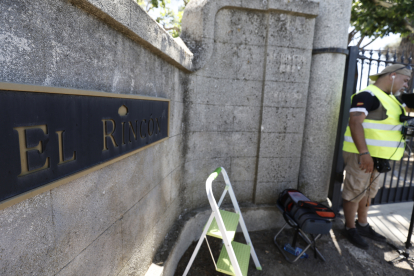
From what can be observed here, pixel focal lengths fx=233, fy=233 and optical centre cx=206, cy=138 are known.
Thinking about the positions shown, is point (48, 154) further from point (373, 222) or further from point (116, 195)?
point (373, 222)

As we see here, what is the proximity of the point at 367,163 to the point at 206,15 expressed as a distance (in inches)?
110

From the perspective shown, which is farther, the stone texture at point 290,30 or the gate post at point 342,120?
the gate post at point 342,120

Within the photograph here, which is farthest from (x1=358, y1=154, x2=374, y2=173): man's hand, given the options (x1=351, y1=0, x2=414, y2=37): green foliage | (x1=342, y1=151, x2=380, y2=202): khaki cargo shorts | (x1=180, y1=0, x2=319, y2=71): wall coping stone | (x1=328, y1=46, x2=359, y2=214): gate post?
(x1=351, y1=0, x2=414, y2=37): green foliage

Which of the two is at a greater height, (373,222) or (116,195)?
(116,195)

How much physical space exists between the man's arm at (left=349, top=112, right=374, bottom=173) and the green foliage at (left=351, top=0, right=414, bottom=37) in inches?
224

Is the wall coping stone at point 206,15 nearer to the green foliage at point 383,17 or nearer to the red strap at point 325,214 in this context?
the red strap at point 325,214

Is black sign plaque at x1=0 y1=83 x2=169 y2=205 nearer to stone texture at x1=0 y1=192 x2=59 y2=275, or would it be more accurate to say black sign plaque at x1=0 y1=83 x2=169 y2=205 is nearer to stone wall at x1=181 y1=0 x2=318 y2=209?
stone texture at x1=0 y1=192 x2=59 y2=275

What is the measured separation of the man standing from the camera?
3.02 meters

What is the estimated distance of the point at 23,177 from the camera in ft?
2.58

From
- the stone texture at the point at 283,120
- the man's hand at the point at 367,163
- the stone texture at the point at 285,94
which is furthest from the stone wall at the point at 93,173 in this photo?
the man's hand at the point at 367,163

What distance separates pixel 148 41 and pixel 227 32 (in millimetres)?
1746

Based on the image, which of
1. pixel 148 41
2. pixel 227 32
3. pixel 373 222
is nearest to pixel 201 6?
pixel 227 32

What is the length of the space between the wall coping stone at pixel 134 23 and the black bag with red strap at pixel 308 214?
2.28 m

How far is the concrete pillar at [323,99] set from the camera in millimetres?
3309
